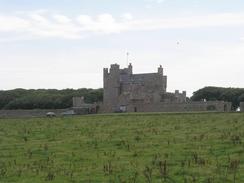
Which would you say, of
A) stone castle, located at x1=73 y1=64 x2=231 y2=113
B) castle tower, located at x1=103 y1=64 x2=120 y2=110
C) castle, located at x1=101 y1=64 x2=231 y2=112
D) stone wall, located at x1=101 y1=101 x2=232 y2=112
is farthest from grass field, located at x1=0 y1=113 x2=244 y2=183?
castle tower, located at x1=103 y1=64 x2=120 y2=110

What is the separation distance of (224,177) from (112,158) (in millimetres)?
5527

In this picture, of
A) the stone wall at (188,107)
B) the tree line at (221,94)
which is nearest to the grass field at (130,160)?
the stone wall at (188,107)

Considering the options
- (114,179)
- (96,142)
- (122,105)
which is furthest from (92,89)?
(114,179)

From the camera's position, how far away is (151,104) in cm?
10375

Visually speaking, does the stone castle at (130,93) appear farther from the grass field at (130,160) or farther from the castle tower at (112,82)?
the grass field at (130,160)

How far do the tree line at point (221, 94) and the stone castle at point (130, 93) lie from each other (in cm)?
1191

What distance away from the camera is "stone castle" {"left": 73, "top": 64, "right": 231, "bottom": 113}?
106875 mm

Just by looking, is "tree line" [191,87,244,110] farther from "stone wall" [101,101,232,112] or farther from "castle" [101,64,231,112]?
"stone wall" [101,101,232,112]

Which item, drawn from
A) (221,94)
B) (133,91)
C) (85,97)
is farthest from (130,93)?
(221,94)

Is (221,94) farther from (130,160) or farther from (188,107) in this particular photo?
(130,160)

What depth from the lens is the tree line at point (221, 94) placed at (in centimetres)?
12725

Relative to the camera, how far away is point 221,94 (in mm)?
133375

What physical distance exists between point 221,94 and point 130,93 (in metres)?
31.0

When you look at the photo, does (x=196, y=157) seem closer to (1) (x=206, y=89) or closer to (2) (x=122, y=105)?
(2) (x=122, y=105)
